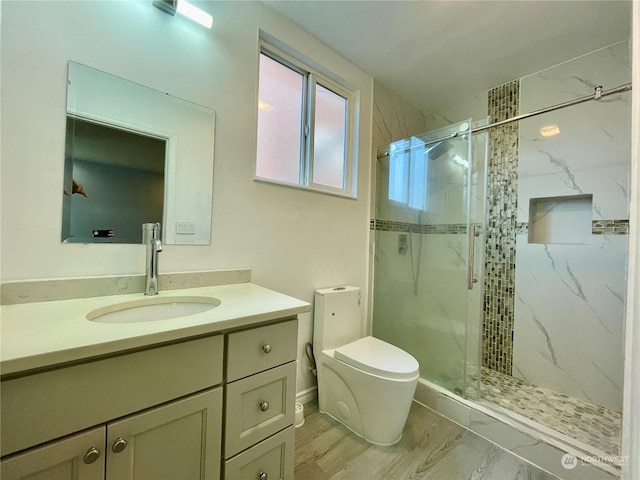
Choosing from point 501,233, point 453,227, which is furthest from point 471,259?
point 501,233

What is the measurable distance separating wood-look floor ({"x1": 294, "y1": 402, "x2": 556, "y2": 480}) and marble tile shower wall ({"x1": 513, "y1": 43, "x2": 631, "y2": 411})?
903 millimetres

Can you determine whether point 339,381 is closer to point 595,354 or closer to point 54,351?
point 54,351

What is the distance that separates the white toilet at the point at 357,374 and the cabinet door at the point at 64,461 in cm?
112

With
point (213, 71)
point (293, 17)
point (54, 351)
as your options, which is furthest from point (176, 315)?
point (293, 17)

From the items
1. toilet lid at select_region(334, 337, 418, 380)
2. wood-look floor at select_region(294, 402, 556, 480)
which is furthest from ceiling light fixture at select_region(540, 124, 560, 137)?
wood-look floor at select_region(294, 402, 556, 480)

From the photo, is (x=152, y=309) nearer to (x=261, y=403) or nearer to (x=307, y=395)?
(x=261, y=403)

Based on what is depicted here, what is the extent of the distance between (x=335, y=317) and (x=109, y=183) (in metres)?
1.41

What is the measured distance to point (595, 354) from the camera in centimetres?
171

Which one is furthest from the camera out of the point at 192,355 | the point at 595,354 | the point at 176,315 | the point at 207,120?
the point at 595,354

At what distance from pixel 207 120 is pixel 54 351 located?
1.12 meters

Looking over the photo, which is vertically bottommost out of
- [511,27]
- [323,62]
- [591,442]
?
[591,442]

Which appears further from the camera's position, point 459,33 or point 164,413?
point 459,33

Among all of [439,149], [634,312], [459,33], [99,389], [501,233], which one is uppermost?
[459,33]

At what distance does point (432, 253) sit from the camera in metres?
1.96
